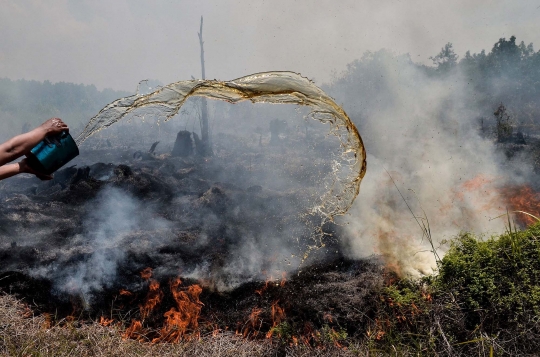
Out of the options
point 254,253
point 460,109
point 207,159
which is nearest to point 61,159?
point 254,253

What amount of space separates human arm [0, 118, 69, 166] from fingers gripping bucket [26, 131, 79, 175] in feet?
0.18

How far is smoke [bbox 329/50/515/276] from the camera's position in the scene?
6800 mm

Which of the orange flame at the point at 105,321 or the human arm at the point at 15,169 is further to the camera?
the orange flame at the point at 105,321

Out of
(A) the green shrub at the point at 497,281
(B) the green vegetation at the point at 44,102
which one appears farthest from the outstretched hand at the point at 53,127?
(B) the green vegetation at the point at 44,102

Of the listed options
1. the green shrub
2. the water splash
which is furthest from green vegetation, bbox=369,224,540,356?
the water splash

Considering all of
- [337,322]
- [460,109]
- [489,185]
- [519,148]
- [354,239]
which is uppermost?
[460,109]

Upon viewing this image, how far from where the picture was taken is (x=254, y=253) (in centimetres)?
658

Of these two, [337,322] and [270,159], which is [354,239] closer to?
[337,322]

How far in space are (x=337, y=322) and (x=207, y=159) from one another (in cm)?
1404

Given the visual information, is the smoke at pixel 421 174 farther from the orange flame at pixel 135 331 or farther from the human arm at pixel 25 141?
the human arm at pixel 25 141

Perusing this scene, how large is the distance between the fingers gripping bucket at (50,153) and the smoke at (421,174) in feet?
12.5

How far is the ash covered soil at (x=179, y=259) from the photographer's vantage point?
4973mm

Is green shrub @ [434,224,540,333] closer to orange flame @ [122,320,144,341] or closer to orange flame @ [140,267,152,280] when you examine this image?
orange flame @ [122,320,144,341]

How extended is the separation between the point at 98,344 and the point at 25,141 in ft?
9.51
